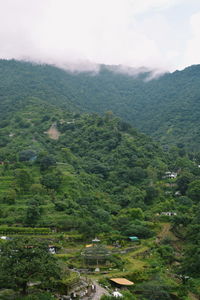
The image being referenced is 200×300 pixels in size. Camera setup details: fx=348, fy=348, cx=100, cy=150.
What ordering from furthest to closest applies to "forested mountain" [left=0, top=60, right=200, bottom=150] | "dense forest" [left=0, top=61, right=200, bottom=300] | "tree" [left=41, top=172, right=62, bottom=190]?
"forested mountain" [left=0, top=60, right=200, bottom=150] → "tree" [left=41, top=172, right=62, bottom=190] → "dense forest" [left=0, top=61, right=200, bottom=300]

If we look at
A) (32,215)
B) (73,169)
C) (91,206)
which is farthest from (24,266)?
(73,169)

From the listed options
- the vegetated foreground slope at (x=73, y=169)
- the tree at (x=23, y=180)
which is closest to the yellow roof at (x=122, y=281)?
the vegetated foreground slope at (x=73, y=169)

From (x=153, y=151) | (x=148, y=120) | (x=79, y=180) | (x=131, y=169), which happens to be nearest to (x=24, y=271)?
(x=79, y=180)

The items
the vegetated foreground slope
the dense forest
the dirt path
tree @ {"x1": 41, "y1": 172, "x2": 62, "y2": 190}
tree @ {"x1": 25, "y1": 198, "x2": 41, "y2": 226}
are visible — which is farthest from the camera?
the dirt path

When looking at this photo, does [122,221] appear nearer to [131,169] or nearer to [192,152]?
[131,169]

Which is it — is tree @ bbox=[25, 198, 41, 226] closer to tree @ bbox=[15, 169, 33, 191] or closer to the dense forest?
the dense forest

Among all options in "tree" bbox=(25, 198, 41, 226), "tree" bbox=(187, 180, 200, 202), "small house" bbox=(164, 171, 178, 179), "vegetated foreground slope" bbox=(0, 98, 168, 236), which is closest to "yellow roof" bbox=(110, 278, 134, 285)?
"vegetated foreground slope" bbox=(0, 98, 168, 236)

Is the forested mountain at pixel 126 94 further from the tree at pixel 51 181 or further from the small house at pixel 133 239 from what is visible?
the small house at pixel 133 239
